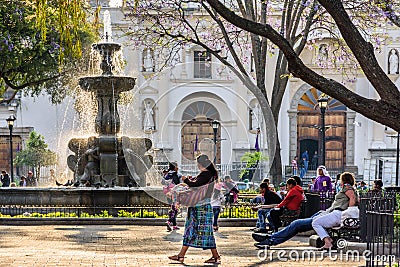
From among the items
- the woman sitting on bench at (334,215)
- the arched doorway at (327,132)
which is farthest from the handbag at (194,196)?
the arched doorway at (327,132)

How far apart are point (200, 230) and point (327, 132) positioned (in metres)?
36.9

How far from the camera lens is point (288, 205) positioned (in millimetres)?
15273

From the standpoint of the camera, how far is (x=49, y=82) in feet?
113

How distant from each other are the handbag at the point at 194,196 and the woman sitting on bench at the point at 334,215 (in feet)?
6.12

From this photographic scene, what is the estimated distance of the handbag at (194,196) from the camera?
1169 cm

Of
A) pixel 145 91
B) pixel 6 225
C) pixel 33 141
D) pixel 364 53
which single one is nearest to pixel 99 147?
pixel 6 225

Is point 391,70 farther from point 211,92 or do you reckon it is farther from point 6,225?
point 6,225

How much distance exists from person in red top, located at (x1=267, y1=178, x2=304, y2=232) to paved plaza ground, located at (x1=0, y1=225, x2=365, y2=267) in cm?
47

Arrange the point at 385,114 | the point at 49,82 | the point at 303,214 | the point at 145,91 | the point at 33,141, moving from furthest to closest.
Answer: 1. the point at 145,91
2. the point at 33,141
3. the point at 49,82
4. the point at 303,214
5. the point at 385,114

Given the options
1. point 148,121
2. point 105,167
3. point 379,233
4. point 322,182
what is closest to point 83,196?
point 105,167

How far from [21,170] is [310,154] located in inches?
615

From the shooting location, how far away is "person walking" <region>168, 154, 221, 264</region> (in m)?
11.7

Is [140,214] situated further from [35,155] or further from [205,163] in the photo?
[35,155]

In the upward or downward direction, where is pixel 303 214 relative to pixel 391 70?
downward
